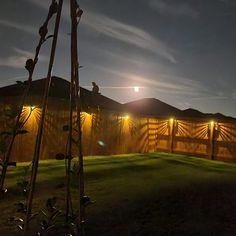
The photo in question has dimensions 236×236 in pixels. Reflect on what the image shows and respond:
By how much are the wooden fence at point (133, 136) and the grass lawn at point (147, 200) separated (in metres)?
1.67

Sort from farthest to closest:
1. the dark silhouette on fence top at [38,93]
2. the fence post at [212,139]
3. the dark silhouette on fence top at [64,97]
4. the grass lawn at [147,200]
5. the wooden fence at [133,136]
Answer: the fence post at [212,139]
the wooden fence at [133,136]
the dark silhouette on fence top at [64,97]
the dark silhouette on fence top at [38,93]
the grass lawn at [147,200]

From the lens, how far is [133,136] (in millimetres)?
22219

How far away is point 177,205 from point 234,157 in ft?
44.4

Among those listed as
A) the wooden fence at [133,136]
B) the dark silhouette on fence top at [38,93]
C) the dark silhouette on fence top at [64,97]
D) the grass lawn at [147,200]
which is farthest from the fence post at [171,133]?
the grass lawn at [147,200]

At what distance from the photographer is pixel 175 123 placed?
23.6 m

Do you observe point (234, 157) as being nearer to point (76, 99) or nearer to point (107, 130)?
point (107, 130)

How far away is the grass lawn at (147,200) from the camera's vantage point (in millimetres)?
6573

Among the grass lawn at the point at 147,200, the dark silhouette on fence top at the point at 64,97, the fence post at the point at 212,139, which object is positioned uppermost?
the dark silhouette on fence top at the point at 64,97

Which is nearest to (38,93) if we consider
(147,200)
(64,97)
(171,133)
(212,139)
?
(64,97)

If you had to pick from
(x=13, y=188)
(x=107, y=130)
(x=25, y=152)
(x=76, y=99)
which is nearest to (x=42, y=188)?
(x=13, y=188)

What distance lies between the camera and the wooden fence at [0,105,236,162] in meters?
16.0

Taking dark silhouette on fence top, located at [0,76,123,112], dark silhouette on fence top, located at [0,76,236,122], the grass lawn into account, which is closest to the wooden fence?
dark silhouette on fence top, located at [0,76,236,122]

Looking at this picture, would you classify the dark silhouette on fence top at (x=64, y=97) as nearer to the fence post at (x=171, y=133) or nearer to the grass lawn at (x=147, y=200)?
the fence post at (x=171, y=133)

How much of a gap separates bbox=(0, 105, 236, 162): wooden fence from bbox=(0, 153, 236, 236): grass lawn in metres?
1.67
